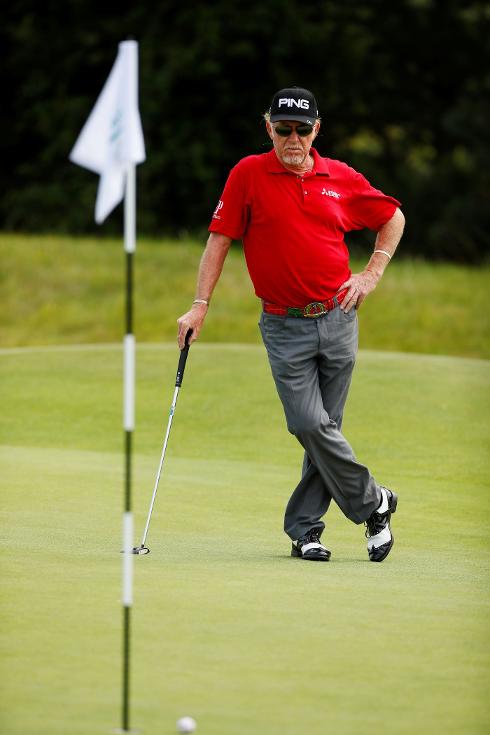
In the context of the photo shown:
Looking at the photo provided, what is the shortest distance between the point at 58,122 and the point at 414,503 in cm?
2361

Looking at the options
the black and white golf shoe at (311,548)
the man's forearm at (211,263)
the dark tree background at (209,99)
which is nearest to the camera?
the black and white golf shoe at (311,548)

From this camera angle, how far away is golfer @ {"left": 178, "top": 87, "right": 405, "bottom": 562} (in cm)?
564

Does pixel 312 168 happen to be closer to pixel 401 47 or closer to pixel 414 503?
pixel 414 503

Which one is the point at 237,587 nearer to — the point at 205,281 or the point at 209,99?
the point at 205,281

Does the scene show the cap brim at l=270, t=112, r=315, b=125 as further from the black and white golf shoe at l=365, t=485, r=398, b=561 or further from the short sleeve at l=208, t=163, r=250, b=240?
the black and white golf shoe at l=365, t=485, r=398, b=561

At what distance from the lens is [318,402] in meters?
5.74

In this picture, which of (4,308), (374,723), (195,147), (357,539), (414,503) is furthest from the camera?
(195,147)

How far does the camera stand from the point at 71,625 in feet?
13.9

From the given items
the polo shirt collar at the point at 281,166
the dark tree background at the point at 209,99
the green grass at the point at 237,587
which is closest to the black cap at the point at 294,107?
the polo shirt collar at the point at 281,166

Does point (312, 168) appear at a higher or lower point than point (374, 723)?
higher

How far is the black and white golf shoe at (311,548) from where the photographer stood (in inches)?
224

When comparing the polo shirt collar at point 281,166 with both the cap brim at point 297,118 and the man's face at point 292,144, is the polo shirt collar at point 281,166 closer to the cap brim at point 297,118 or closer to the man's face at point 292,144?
the man's face at point 292,144

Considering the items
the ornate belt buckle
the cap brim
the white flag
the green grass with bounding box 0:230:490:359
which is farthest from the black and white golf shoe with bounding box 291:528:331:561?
the green grass with bounding box 0:230:490:359

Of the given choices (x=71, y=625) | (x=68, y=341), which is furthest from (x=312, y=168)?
(x=68, y=341)
